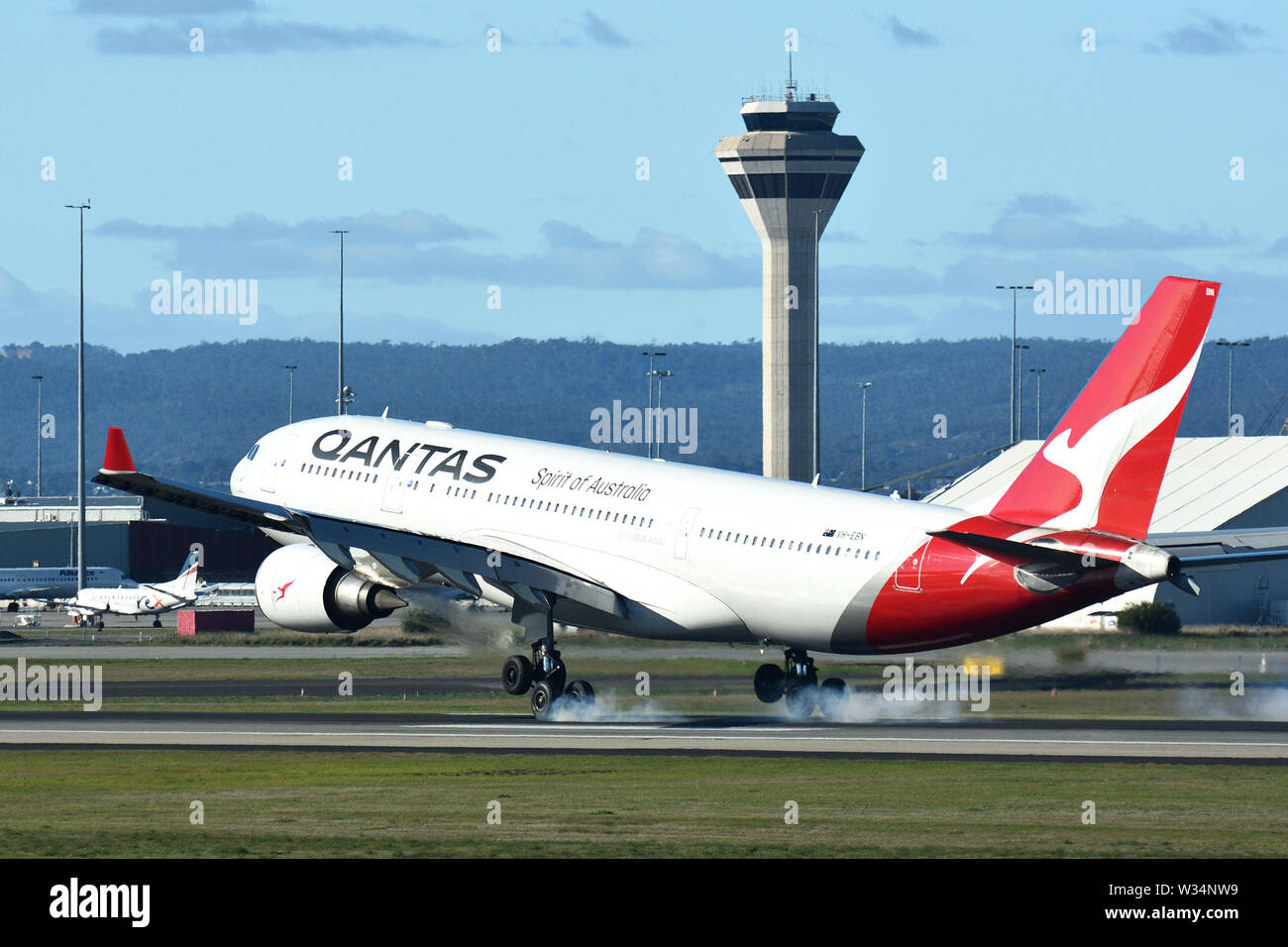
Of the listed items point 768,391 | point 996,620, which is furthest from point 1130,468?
point 768,391

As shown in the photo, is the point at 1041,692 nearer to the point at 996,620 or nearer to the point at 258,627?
the point at 996,620

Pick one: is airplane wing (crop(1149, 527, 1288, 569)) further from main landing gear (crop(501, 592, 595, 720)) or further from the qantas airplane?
main landing gear (crop(501, 592, 595, 720))

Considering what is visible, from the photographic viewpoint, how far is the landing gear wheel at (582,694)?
157 feet

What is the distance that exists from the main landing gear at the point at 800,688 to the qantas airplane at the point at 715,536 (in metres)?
0.06

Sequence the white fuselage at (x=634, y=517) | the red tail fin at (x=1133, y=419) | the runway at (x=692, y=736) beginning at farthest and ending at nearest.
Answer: the white fuselage at (x=634, y=517) → the red tail fin at (x=1133, y=419) → the runway at (x=692, y=736)

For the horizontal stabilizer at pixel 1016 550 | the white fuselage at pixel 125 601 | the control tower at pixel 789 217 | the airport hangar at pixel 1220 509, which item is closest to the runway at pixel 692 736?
the horizontal stabilizer at pixel 1016 550

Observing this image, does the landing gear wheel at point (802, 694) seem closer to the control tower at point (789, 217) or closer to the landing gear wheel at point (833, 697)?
the landing gear wheel at point (833, 697)

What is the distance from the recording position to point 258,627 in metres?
115

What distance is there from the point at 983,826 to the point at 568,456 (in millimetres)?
24502

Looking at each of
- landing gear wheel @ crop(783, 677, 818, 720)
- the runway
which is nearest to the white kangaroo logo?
the runway

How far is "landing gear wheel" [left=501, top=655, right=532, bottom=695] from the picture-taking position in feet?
159

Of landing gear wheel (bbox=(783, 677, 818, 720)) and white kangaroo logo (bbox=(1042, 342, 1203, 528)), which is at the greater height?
white kangaroo logo (bbox=(1042, 342, 1203, 528))

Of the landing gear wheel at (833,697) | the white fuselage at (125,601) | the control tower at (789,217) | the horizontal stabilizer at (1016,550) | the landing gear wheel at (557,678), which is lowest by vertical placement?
the landing gear wheel at (833,697)

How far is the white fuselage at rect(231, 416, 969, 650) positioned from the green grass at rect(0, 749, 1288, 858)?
286 inches
